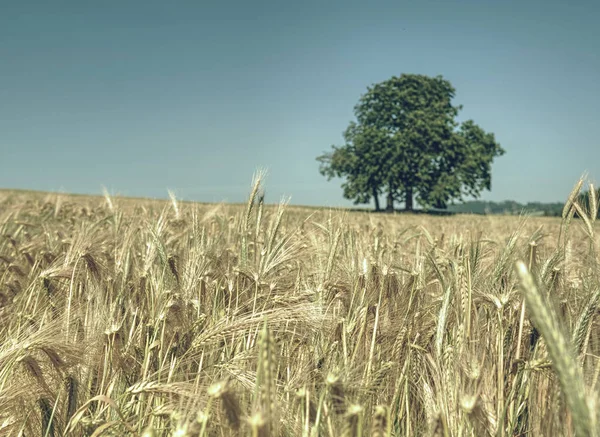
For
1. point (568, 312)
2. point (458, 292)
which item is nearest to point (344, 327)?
point (458, 292)

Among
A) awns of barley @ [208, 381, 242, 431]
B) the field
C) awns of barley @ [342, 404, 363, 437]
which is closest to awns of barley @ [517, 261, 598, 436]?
the field

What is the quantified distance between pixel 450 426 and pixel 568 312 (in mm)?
685

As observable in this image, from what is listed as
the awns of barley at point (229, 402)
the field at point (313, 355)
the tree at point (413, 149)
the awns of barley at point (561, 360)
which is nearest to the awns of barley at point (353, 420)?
the field at point (313, 355)

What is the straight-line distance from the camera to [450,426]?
122 cm

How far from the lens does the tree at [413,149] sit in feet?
118

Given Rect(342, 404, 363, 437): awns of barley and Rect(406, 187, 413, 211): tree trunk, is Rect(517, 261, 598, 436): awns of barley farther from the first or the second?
Rect(406, 187, 413, 211): tree trunk

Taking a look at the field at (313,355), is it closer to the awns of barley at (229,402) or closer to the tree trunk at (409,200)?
the awns of barley at (229,402)

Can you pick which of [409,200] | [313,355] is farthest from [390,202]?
[313,355]

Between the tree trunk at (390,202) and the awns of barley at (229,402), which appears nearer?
the awns of barley at (229,402)

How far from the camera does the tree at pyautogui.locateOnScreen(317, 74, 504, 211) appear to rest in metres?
35.9

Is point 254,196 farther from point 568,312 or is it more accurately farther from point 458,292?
point 568,312

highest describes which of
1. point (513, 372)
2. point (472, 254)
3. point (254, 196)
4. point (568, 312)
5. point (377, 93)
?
point (377, 93)

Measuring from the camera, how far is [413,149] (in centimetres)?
3659

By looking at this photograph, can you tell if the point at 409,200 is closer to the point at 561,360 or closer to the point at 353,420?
the point at 353,420
